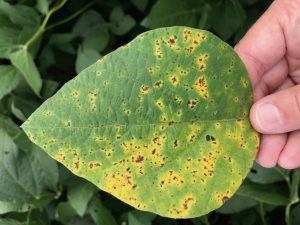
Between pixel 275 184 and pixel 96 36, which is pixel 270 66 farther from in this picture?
pixel 96 36

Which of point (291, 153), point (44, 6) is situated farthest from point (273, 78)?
point (44, 6)

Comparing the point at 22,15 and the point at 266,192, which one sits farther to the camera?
the point at 22,15

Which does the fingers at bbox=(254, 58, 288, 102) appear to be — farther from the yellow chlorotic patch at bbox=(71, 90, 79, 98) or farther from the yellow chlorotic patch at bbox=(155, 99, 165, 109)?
the yellow chlorotic patch at bbox=(71, 90, 79, 98)

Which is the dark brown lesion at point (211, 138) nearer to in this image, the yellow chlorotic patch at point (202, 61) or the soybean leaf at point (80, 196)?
the yellow chlorotic patch at point (202, 61)

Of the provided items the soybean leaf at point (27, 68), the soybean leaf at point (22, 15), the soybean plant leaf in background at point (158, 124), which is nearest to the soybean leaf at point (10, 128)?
the soybean leaf at point (27, 68)

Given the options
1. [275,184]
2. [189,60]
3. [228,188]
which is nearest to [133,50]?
[189,60]

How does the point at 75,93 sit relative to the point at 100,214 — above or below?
above

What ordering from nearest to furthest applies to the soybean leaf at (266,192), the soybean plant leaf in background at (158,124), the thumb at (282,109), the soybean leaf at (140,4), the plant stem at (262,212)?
the soybean plant leaf in background at (158,124) → the thumb at (282,109) → the soybean leaf at (266,192) → the plant stem at (262,212) → the soybean leaf at (140,4)

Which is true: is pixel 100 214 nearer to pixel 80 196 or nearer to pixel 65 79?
pixel 80 196
